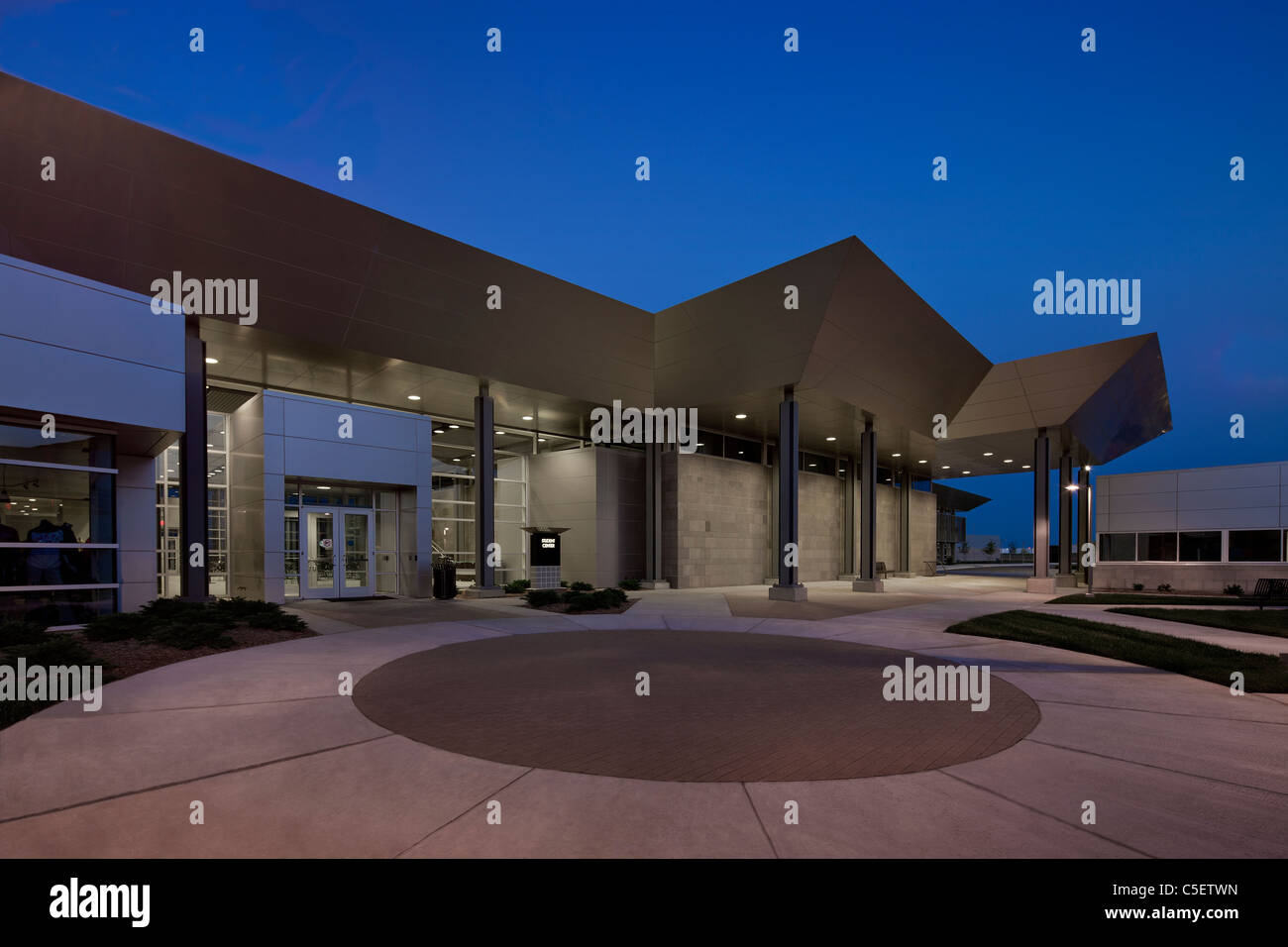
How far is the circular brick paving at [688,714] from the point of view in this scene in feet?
17.2

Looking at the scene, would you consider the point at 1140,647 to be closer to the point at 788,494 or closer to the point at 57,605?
the point at 788,494

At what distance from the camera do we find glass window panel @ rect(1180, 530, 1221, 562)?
3038cm

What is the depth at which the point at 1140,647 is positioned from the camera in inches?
427

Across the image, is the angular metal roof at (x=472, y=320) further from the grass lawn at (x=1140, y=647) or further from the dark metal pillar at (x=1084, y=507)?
the grass lawn at (x=1140, y=647)

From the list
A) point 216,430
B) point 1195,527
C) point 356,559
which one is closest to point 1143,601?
point 1195,527

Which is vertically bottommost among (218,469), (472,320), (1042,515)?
(1042,515)

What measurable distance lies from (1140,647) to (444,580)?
17734mm

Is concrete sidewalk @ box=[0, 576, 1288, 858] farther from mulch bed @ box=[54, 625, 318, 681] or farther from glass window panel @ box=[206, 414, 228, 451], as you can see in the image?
glass window panel @ box=[206, 414, 228, 451]

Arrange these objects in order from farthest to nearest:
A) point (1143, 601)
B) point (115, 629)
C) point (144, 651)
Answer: point (1143, 601)
point (115, 629)
point (144, 651)
